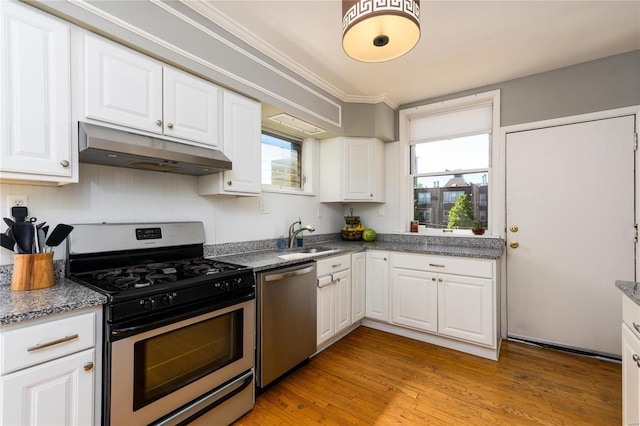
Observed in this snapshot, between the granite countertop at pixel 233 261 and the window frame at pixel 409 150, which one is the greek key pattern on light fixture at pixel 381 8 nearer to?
the granite countertop at pixel 233 261

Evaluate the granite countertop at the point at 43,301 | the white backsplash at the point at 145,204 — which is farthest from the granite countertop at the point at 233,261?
the white backsplash at the point at 145,204

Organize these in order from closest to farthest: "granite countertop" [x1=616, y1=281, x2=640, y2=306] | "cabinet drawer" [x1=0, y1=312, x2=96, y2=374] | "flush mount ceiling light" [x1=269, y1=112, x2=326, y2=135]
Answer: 1. "cabinet drawer" [x1=0, y1=312, x2=96, y2=374]
2. "granite countertop" [x1=616, y1=281, x2=640, y2=306]
3. "flush mount ceiling light" [x1=269, y1=112, x2=326, y2=135]

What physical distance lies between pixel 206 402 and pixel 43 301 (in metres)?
0.92

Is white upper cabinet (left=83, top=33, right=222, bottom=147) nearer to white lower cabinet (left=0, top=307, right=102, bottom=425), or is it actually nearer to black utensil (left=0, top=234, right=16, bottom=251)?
black utensil (left=0, top=234, right=16, bottom=251)

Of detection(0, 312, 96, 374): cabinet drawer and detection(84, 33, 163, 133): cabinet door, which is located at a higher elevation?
detection(84, 33, 163, 133): cabinet door

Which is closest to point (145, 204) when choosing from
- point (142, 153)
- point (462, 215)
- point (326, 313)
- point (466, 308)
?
point (142, 153)

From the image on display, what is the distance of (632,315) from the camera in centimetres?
127

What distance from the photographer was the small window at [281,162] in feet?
9.53

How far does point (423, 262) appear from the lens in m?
2.77

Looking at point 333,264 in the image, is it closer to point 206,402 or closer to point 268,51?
point 206,402

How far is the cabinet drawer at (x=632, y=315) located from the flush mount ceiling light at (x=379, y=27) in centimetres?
154

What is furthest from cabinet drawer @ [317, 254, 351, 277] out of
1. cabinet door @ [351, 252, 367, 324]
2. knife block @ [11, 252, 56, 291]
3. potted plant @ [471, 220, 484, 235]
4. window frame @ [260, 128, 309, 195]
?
knife block @ [11, 252, 56, 291]

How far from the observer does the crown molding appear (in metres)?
1.86

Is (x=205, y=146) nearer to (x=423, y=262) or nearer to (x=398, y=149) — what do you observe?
(x=423, y=262)
